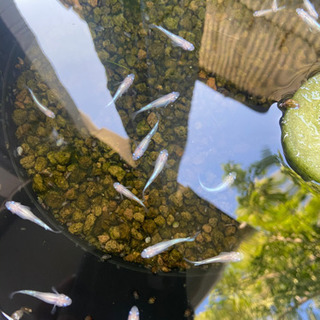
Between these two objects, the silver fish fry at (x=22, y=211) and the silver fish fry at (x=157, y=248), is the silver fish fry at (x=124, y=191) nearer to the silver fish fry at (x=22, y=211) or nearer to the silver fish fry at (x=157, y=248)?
the silver fish fry at (x=157, y=248)

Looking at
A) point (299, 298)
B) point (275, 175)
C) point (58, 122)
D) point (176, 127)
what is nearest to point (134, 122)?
point (176, 127)

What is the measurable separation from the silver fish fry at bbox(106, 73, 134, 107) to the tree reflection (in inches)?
54.2

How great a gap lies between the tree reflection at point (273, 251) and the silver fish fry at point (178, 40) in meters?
1.45

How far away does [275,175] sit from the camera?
2982mm

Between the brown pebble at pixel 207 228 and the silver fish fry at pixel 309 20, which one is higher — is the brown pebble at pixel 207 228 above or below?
below

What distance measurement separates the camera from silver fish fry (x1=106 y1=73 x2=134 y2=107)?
3154mm

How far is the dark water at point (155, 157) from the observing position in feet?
8.80

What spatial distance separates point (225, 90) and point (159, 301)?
92.0 inches

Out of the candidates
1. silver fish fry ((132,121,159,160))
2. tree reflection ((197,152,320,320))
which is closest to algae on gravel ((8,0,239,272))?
silver fish fry ((132,121,159,160))

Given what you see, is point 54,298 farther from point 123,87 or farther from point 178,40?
point 178,40

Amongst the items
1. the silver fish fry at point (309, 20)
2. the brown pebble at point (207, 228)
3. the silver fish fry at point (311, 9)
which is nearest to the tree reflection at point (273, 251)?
the brown pebble at point (207, 228)

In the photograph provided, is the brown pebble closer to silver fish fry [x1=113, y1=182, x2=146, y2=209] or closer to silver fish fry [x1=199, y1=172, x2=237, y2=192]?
silver fish fry [x1=199, y1=172, x2=237, y2=192]

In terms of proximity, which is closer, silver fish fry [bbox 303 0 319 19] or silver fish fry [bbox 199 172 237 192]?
silver fish fry [bbox 199 172 237 192]

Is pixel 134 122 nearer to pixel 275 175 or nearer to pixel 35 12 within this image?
pixel 275 175
